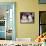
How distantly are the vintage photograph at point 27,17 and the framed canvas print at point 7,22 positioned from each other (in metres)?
0.33

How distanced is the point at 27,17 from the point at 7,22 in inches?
28.8

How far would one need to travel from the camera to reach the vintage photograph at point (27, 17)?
482 centimetres

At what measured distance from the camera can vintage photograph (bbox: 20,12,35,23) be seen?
4.82m

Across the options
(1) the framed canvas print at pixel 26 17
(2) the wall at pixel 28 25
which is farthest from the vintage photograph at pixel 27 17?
(2) the wall at pixel 28 25

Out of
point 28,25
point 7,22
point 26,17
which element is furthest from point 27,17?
point 7,22

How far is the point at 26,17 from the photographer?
190 inches

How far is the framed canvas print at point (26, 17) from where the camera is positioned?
482cm

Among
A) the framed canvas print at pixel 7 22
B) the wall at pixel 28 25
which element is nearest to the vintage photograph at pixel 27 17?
the wall at pixel 28 25

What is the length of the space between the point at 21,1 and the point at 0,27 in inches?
46.3

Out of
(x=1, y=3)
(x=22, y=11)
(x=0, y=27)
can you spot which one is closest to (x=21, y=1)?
(x=22, y=11)

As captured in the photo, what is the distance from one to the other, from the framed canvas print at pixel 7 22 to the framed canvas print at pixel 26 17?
1.05 feet

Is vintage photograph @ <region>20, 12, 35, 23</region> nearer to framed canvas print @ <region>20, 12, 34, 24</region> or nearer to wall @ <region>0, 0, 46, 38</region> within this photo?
framed canvas print @ <region>20, 12, 34, 24</region>

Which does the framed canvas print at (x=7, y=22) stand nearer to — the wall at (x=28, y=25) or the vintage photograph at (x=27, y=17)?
the wall at (x=28, y=25)

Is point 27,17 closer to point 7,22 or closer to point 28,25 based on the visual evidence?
point 28,25
